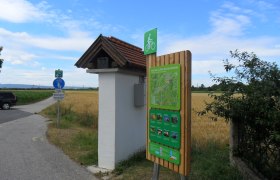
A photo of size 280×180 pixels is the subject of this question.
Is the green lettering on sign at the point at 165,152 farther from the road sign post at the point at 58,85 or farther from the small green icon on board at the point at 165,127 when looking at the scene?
the road sign post at the point at 58,85

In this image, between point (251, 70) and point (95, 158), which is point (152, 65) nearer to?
point (251, 70)

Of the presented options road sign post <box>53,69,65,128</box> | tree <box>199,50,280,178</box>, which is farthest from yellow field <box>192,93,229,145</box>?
road sign post <box>53,69,65,128</box>

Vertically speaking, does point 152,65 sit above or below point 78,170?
above

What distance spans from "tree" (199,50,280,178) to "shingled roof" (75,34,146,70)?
284 centimetres

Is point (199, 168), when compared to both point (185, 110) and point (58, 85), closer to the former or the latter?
point (185, 110)

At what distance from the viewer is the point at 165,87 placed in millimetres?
5699

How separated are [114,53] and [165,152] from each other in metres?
3.71

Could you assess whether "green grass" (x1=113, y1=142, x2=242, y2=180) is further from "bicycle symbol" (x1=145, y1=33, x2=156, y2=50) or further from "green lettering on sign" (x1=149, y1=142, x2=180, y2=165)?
"bicycle symbol" (x1=145, y1=33, x2=156, y2=50)

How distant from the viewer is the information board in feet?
17.5

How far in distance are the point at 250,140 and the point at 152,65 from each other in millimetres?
2141

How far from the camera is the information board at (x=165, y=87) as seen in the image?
5.34 metres

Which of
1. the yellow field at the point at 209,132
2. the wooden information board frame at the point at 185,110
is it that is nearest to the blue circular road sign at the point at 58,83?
the yellow field at the point at 209,132

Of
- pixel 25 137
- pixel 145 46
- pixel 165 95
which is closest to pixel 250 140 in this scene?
pixel 165 95

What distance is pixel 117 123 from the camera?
29.4 ft
